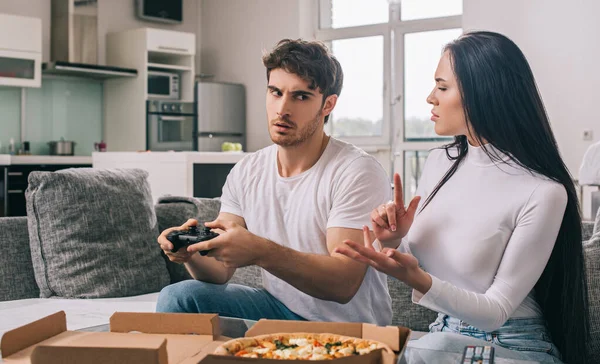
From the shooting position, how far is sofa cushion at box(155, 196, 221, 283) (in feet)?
9.61

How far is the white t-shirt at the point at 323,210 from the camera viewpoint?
1.86 metres

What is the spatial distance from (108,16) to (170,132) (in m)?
1.37

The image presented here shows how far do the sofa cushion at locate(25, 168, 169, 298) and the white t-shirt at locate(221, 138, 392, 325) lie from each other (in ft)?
2.81

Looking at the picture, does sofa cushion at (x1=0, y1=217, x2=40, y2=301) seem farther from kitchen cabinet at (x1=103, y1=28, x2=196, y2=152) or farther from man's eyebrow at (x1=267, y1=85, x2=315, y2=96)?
kitchen cabinet at (x1=103, y1=28, x2=196, y2=152)

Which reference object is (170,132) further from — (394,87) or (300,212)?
(300,212)

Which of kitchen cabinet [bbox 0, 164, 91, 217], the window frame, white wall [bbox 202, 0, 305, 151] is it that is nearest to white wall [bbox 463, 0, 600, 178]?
the window frame

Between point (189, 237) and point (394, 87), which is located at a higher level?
point (394, 87)

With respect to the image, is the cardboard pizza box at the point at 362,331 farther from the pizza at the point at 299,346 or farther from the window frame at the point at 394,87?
the window frame at the point at 394,87

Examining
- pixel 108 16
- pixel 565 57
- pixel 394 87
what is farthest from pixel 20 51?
pixel 565 57

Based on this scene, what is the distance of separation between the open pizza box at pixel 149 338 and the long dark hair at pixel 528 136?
66cm

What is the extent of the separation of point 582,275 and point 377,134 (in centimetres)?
595

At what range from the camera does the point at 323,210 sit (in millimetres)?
1907

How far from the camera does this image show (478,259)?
158 cm

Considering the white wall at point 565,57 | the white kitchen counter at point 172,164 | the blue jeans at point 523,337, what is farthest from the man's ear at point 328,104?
the white wall at point 565,57
